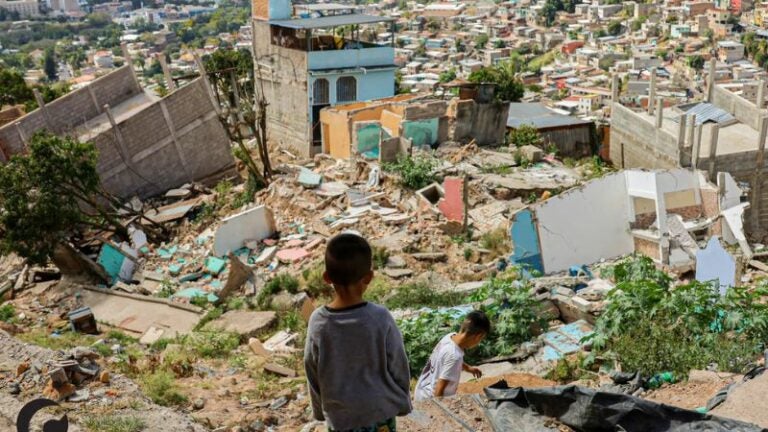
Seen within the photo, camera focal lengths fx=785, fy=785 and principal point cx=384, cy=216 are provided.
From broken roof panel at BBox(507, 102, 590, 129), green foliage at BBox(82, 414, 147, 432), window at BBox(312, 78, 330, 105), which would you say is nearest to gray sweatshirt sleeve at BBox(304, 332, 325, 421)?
green foliage at BBox(82, 414, 147, 432)

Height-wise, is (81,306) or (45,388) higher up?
(45,388)

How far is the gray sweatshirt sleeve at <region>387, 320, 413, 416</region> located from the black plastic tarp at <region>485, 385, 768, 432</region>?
1403mm

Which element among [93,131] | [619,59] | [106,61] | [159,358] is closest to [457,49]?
[619,59]

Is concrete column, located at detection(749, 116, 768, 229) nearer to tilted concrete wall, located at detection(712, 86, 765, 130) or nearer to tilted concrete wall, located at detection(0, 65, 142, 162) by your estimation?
tilted concrete wall, located at detection(712, 86, 765, 130)

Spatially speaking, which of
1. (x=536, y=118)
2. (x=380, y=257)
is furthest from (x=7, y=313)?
(x=536, y=118)

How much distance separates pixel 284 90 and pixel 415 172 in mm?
8701

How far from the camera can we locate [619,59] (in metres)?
70.4

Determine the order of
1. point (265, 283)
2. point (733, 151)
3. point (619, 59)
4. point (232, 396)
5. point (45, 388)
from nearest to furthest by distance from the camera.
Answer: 1. point (45, 388)
2. point (232, 396)
3. point (265, 283)
4. point (733, 151)
5. point (619, 59)

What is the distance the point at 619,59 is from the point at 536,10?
115 ft

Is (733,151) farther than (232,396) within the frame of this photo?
Result: Yes

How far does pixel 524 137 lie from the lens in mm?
16625

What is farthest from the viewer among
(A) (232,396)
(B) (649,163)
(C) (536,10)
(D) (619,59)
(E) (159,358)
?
(C) (536,10)

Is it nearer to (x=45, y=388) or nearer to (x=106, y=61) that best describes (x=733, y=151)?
(x=45, y=388)

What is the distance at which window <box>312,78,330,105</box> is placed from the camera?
19.4 metres
